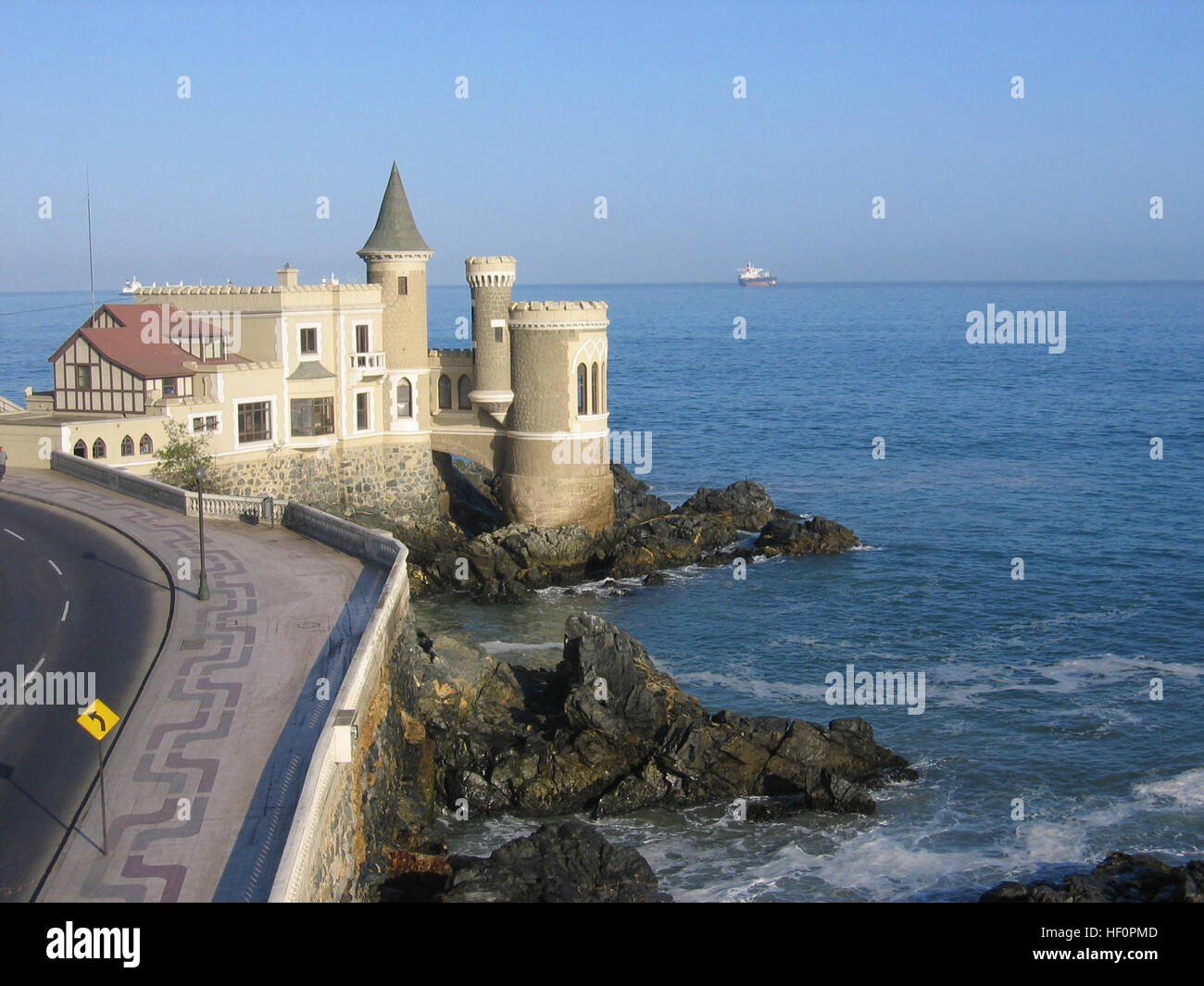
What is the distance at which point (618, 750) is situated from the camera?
3325 cm

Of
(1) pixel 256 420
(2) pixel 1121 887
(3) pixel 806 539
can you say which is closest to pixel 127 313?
(1) pixel 256 420

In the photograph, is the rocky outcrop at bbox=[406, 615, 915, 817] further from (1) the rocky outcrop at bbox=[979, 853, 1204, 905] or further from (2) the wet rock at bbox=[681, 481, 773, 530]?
(2) the wet rock at bbox=[681, 481, 773, 530]

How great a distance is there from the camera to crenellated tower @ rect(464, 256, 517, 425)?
185ft

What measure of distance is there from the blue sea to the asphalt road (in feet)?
28.1

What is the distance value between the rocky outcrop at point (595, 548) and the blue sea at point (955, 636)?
4.90 feet

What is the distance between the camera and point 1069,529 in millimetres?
61500

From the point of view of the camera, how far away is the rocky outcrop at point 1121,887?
83.8ft

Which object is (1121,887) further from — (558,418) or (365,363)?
(365,363)

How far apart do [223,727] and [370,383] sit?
32139mm

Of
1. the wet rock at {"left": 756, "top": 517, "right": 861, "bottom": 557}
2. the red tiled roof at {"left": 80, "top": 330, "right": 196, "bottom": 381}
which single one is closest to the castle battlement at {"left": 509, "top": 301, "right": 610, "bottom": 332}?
the wet rock at {"left": 756, "top": 517, "right": 861, "bottom": 557}

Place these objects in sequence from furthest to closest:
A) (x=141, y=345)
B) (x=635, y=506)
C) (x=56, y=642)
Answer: (x=635, y=506), (x=141, y=345), (x=56, y=642)

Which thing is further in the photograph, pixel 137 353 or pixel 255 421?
pixel 255 421
